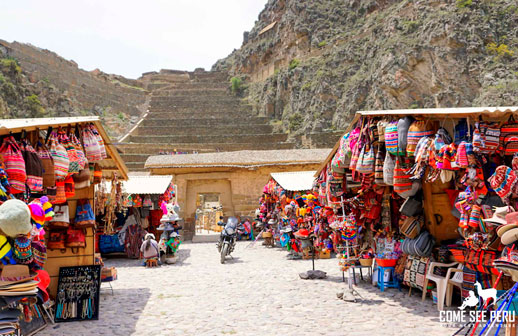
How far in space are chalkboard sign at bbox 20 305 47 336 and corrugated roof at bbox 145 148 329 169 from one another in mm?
10500

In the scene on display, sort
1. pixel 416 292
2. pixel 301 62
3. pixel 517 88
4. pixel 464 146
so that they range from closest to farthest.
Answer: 1. pixel 464 146
2. pixel 416 292
3. pixel 517 88
4. pixel 301 62

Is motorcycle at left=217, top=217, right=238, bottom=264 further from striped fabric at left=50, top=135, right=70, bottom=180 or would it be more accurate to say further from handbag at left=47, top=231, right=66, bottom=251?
striped fabric at left=50, top=135, right=70, bottom=180

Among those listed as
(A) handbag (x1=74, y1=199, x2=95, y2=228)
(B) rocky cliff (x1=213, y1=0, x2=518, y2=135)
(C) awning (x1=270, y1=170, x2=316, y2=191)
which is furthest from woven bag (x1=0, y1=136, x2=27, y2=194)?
(B) rocky cliff (x1=213, y1=0, x2=518, y2=135)

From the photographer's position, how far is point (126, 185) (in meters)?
10.8

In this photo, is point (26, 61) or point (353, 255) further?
point (26, 61)

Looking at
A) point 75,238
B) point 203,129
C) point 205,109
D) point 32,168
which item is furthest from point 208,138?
point 32,168

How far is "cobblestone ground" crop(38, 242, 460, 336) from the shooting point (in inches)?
186

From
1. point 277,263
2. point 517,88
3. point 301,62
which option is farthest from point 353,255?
point 301,62

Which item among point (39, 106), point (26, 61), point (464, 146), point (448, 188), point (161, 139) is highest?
point (26, 61)

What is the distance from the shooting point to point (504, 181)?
12.0ft

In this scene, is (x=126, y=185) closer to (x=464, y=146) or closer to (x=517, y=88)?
(x=464, y=146)

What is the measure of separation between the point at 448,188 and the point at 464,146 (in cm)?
166

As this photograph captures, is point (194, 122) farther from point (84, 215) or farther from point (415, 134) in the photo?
point (415, 134)

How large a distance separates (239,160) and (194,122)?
80.2ft
